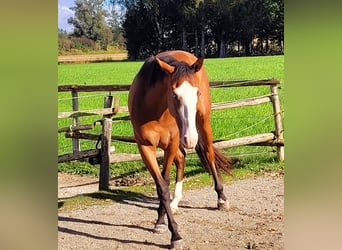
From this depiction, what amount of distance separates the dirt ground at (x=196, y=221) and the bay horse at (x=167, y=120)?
0.07 meters

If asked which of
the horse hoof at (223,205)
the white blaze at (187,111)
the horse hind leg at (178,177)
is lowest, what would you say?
Answer: the horse hoof at (223,205)

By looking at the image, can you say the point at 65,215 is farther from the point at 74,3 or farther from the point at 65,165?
the point at 74,3

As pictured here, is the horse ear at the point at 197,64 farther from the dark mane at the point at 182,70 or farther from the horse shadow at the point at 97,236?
the horse shadow at the point at 97,236

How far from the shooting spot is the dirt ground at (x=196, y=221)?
2.75 metres

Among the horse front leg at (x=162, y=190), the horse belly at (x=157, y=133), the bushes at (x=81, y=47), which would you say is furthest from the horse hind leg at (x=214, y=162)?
the bushes at (x=81, y=47)

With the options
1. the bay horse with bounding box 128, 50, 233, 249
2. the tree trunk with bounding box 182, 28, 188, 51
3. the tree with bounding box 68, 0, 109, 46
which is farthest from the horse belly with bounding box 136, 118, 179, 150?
the tree with bounding box 68, 0, 109, 46

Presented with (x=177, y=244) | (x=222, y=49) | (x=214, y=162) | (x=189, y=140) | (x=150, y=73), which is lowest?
(x=177, y=244)

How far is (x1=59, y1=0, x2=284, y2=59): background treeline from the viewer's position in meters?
2.82

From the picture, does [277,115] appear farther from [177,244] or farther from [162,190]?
[177,244]

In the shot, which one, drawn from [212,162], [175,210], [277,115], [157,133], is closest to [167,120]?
[157,133]

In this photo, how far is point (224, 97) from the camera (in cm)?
290

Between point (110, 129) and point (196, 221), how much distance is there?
2.31ft
